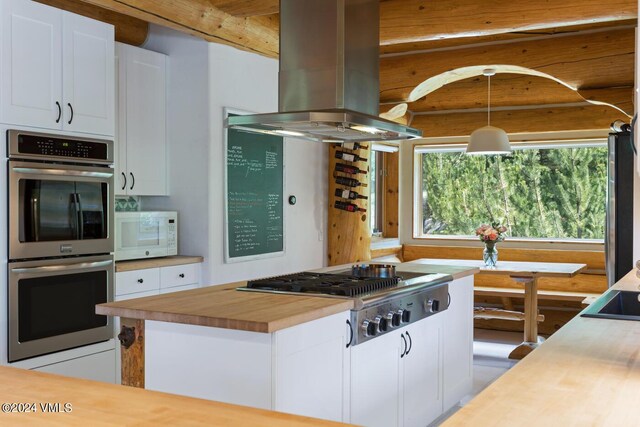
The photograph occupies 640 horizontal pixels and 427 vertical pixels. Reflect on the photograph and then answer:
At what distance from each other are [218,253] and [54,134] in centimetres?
153

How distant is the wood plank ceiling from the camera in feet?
14.6

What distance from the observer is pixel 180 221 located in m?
4.92

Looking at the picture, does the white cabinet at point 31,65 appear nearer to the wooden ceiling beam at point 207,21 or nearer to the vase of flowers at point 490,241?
the wooden ceiling beam at point 207,21

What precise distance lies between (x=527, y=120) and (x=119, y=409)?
6432mm

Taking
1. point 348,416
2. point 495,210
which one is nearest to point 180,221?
point 348,416

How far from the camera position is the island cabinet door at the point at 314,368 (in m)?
2.48

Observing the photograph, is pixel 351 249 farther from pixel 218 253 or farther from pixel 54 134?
pixel 54 134

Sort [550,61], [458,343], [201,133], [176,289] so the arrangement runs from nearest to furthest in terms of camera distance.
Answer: [458,343], [176,289], [201,133], [550,61]

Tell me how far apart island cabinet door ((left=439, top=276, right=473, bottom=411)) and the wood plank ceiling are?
1.84 m

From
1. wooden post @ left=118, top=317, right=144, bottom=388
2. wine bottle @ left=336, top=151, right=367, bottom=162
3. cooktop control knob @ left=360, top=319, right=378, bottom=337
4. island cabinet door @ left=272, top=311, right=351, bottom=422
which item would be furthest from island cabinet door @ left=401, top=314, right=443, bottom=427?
wine bottle @ left=336, top=151, right=367, bottom=162

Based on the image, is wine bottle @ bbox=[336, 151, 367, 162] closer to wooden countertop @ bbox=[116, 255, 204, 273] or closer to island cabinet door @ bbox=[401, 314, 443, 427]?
wooden countertop @ bbox=[116, 255, 204, 273]

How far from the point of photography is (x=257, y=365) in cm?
246

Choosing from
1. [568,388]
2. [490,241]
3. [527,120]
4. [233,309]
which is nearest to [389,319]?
[233,309]

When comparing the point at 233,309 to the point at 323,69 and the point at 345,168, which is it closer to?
the point at 323,69
